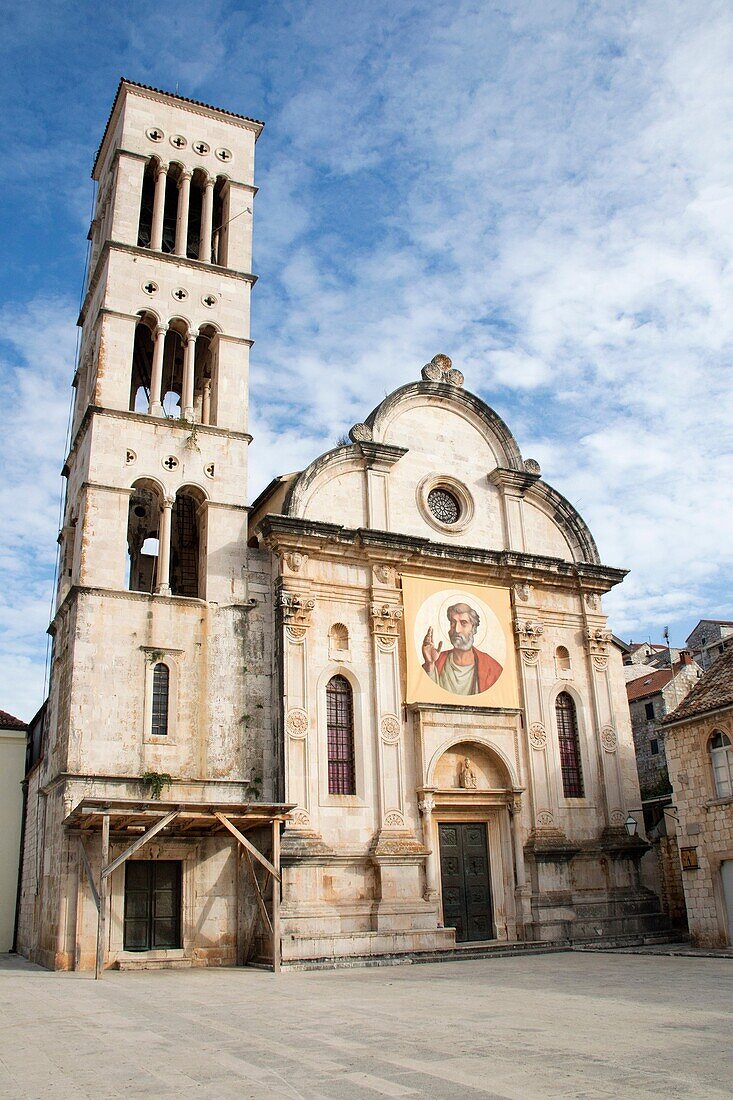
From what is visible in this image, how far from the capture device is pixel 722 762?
80.6 ft

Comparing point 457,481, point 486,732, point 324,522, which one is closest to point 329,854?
point 486,732

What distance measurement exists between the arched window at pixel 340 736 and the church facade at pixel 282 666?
0.07m

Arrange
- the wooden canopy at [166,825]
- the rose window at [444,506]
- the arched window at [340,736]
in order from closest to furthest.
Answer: the wooden canopy at [166,825], the arched window at [340,736], the rose window at [444,506]

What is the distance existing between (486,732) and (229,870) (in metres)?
8.43

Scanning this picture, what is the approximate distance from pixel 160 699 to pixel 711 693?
572 inches

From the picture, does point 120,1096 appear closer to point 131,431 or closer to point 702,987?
point 702,987

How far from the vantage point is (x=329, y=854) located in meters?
24.0

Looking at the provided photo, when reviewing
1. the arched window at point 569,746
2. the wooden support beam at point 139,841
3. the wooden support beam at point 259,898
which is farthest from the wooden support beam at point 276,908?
the arched window at point 569,746

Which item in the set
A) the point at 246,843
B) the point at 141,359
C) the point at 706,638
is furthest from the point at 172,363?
the point at 706,638

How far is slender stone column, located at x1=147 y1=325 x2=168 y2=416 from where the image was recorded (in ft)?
90.7

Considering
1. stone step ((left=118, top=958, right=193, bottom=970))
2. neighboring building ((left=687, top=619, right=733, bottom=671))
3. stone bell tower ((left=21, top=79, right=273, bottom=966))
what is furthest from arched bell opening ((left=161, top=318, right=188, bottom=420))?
neighboring building ((left=687, top=619, right=733, bottom=671))

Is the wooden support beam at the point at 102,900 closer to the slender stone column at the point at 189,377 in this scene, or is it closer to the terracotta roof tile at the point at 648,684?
the slender stone column at the point at 189,377

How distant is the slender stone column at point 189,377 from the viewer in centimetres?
2812

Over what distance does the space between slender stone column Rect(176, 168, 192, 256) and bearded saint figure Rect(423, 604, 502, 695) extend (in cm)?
1417
